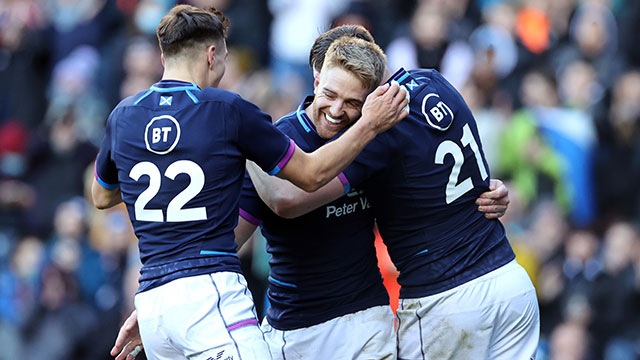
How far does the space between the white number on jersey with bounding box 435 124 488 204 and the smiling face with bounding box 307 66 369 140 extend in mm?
527

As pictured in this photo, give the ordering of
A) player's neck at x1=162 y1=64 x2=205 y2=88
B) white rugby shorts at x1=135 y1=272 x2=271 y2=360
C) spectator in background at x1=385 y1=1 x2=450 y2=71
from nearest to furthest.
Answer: white rugby shorts at x1=135 y1=272 x2=271 y2=360 < player's neck at x1=162 y1=64 x2=205 y2=88 < spectator in background at x1=385 y1=1 x2=450 y2=71

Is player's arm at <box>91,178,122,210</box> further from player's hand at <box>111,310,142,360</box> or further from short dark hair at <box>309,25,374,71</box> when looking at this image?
short dark hair at <box>309,25,374,71</box>

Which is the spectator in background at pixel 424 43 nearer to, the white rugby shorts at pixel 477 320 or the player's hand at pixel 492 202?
the player's hand at pixel 492 202

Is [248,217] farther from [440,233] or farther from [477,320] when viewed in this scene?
[477,320]

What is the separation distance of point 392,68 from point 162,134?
6.23 m

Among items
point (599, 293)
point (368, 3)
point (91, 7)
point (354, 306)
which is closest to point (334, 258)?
point (354, 306)

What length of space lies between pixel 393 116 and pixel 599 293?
17.1 feet

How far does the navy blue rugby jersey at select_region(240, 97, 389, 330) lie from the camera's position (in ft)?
18.2

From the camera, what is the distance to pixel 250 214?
5629mm

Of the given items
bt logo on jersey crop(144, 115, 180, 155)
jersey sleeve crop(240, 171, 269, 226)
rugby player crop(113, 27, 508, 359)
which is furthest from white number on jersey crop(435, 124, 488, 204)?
bt logo on jersey crop(144, 115, 180, 155)

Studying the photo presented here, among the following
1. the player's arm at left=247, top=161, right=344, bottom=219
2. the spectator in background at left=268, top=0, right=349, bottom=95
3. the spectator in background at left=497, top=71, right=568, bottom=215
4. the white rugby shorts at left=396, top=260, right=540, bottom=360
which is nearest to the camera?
the player's arm at left=247, top=161, right=344, bottom=219

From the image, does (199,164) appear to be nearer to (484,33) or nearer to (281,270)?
(281,270)

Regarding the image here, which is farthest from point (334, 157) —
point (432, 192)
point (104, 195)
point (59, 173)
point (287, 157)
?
point (59, 173)

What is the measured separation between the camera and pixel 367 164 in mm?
5297
